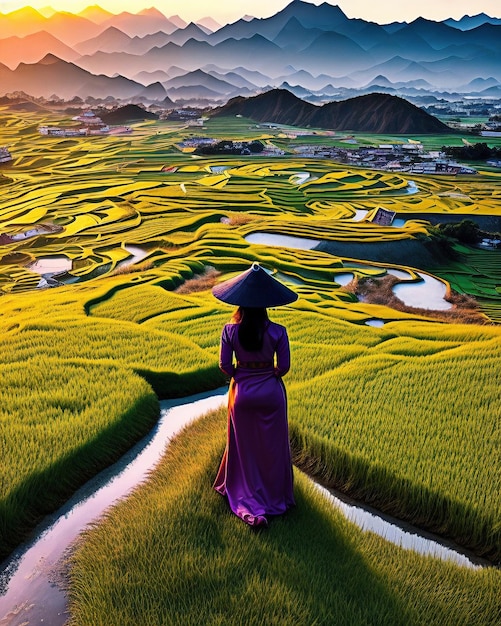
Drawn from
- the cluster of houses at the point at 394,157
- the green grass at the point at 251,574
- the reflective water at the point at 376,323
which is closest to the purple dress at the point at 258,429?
the green grass at the point at 251,574

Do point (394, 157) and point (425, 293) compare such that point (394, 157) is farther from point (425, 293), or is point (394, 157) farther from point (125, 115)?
point (125, 115)

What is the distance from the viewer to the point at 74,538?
Answer: 4.25 meters

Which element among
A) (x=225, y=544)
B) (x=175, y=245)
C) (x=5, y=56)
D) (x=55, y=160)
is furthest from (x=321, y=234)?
(x=5, y=56)

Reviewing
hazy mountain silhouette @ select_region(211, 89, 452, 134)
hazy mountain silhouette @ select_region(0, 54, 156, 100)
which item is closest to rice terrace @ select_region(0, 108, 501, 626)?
hazy mountain silhouette @ select_region(211, 89, 452, 134)

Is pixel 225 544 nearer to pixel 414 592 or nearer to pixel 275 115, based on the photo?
pixel 414 592

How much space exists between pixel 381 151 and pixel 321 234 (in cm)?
2758

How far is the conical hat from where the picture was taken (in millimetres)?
3891

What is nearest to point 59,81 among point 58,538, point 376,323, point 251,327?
point 376,323

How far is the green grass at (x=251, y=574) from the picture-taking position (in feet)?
11.1

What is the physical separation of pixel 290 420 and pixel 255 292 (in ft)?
7.41

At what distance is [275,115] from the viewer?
229ft

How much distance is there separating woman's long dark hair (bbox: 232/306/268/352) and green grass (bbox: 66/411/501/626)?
4.35 ft

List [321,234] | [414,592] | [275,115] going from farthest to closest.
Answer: [275,115] < [321,234] < [414,592]

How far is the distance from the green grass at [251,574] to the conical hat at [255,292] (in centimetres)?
164
